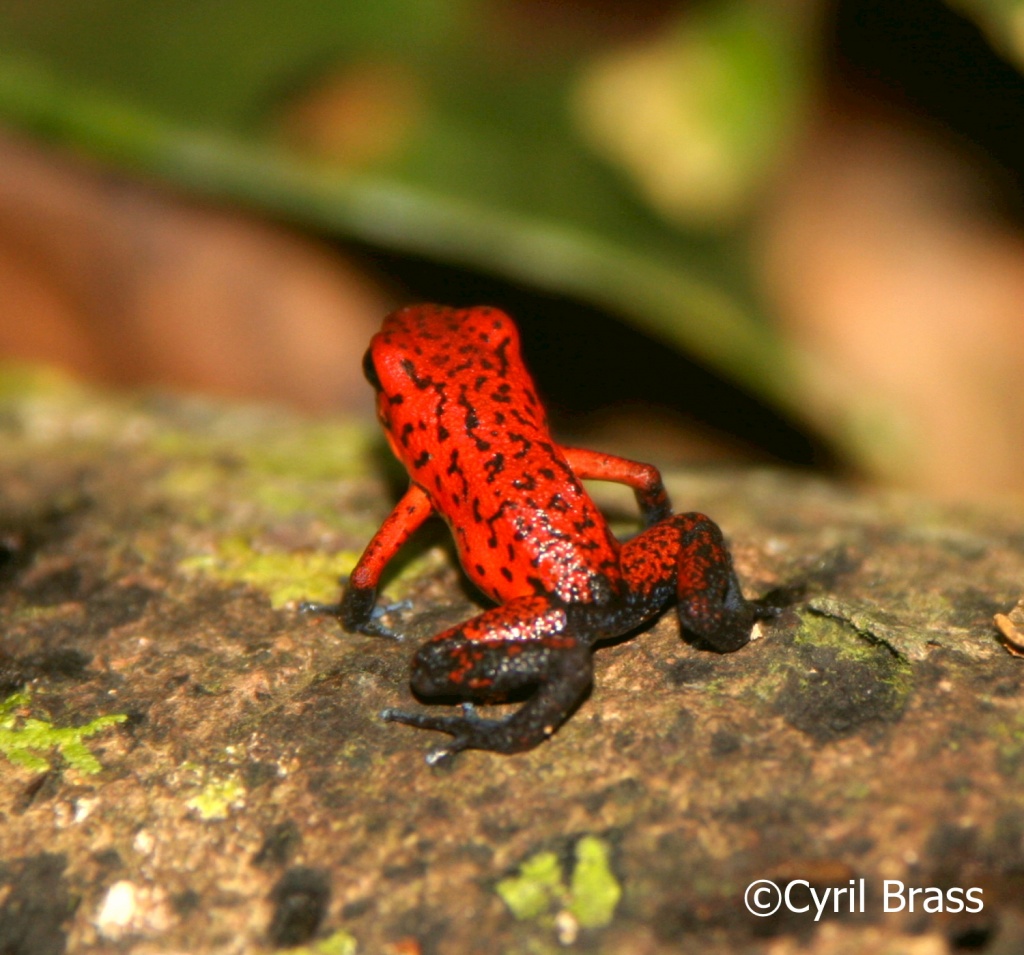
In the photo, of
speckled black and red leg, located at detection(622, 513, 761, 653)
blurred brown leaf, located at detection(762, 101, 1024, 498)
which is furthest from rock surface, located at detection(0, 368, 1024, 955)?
blurred brown leaf, located at detection(762, 101, 1024, 498)

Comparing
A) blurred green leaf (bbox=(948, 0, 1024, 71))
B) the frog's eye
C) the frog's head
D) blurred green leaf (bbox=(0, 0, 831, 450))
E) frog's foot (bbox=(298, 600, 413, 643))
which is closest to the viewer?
frog's foot (bbox=(298, 600, 413, 643))

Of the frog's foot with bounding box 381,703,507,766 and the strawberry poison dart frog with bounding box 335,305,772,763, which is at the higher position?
the strawberry poison dart frog with bounding box 335,305,772,763

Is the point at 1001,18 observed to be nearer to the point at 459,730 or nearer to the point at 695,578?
the point at 695,578

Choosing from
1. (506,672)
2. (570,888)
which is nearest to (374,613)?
(506,672)

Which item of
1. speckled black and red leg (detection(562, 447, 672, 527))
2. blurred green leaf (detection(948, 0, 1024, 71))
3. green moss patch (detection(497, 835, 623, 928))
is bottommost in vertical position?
green moss patch (detection(497, 835, 623, 928))

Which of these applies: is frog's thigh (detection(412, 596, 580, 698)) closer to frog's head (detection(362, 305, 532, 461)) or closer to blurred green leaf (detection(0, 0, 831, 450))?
frog's head (detection(362, 305, 532, 461))

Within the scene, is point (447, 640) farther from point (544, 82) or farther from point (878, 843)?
point (544, 82)

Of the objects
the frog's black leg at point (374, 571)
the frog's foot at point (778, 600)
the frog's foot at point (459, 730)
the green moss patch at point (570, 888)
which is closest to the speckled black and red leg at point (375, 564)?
the frog's black leg at point (374, 571)

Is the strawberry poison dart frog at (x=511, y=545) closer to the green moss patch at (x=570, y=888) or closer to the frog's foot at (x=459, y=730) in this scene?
the frog's foot at (x=459, y=730)

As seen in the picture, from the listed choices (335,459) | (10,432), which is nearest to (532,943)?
(335,459)
